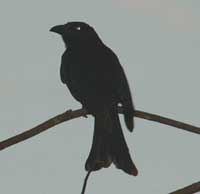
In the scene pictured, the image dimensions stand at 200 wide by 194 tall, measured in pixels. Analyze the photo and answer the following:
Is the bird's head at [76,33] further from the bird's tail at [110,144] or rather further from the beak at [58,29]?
the bird's tail at [110,144]

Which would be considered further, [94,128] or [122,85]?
[122,85]

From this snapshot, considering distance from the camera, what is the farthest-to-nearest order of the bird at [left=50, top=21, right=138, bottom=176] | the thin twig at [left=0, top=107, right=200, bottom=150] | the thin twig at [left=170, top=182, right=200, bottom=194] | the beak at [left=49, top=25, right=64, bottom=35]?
the beak at [left=49, top=25, right=64, bottom=35]
the bird at [left=50, top=21, right=138, bottom=176]
the thin twig at [left=0, top=107, right=200, bottom=150]
the thin twig at [left=170, top=182, right=200, bottom=194]

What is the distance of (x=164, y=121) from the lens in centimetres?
379

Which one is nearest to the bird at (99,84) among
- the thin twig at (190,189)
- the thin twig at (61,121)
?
the thin twig at (61,121)

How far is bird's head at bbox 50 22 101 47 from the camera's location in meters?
7.56

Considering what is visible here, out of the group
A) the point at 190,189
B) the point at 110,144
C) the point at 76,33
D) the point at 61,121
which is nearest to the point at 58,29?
the point at 76,33

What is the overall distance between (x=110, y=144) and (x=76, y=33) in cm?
231

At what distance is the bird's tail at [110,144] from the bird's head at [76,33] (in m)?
1.49

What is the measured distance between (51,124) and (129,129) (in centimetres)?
232

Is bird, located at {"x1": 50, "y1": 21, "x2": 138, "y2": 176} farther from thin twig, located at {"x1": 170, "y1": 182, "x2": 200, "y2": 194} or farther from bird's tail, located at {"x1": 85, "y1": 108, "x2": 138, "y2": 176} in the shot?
thin twig, located at {"x1": 170, "y1": 182, "x2": 200, "y2": 194}

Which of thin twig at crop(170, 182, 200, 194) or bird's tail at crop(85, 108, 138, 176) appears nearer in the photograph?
thin twig at crop(170, 182, 200, 194)

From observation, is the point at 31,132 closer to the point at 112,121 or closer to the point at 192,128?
the point at 192,128

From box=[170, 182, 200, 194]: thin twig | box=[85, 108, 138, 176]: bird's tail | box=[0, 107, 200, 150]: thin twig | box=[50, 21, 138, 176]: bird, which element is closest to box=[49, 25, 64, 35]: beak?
box=[50, 21, 138, 176]: bird

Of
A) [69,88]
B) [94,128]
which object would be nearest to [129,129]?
[94,128]
